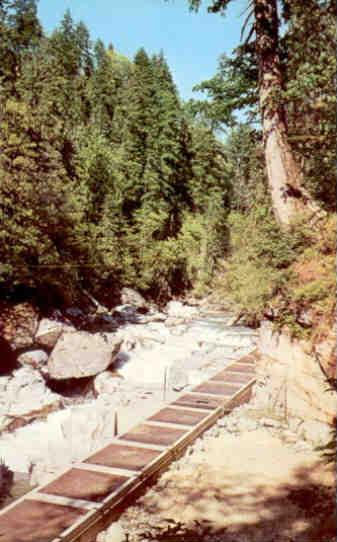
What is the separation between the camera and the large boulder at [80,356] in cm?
1641

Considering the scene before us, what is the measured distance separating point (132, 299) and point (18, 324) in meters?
14.1

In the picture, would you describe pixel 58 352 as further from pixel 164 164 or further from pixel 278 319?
pixel 164 164

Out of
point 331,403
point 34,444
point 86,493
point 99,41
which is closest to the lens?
point 86,493

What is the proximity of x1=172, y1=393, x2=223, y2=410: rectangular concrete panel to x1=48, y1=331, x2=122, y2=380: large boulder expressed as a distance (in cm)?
587

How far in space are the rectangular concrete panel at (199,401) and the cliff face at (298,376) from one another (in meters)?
Result: 1.10

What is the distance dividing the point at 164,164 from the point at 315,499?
38196mm

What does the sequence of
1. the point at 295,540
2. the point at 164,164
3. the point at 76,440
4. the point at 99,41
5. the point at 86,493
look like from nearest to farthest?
the point at 295,540 < the point at 86,493 < the point at 76,440 < the point at 164,164 < the point at 99,41

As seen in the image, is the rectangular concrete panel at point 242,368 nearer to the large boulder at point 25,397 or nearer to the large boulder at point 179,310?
the large boulder at point 25,397

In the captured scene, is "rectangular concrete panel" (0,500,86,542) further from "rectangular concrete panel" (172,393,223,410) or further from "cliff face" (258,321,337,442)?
"rectangular concrete panel" (172,393,223,410)

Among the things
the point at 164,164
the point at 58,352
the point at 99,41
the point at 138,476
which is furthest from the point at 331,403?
the point at 99,41

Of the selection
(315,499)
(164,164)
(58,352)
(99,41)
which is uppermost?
(99,41)

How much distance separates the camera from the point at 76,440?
10727 millimetres

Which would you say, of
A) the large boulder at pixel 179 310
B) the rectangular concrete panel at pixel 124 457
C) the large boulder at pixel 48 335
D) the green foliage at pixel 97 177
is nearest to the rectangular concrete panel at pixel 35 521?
the rectangular concrete panel at pixel 124 457

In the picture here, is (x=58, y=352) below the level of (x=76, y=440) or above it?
above
